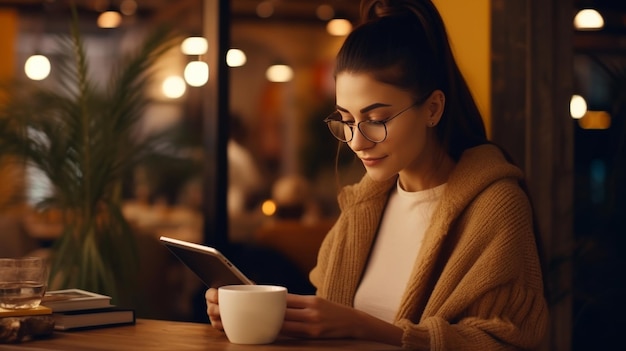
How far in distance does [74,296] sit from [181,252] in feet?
1.10

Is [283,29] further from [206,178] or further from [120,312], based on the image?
[120,312]

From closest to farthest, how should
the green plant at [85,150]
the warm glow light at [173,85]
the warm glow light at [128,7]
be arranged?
1. the green plant at [85,150]
2. the warm glow light at [128,7]
3. the warm glow light at [173,85]

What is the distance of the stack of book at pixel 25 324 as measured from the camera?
173cm

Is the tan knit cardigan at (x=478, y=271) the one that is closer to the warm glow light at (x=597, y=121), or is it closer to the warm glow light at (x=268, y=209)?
the warm glow light at (x=597, y=121)

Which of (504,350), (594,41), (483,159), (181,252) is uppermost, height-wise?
(594,41)

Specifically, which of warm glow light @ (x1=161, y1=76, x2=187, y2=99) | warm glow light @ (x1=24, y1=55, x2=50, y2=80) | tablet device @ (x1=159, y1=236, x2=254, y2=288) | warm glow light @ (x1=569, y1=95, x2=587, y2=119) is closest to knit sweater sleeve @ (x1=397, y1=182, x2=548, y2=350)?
tablet device @ (x1=159, y1=236, x2=254, y2=288)

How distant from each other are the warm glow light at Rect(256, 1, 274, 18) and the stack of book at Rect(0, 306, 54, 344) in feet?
29.6

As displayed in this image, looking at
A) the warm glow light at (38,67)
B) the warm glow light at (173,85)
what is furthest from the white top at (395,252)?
the warm glow light at (173,85)

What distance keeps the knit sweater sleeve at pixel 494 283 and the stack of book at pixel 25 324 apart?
2.27 ft

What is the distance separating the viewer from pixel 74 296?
202cm

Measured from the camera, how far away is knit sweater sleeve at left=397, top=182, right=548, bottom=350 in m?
1.92

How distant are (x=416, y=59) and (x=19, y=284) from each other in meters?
0.95

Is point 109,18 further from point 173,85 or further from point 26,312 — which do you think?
point 26,312

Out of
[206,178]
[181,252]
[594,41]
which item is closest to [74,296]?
[181,252]
